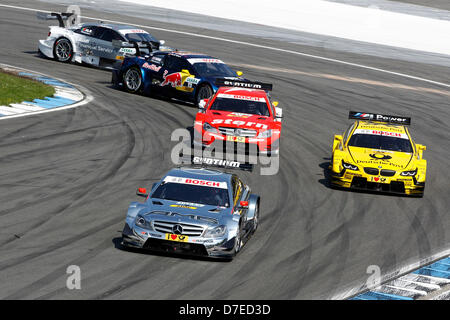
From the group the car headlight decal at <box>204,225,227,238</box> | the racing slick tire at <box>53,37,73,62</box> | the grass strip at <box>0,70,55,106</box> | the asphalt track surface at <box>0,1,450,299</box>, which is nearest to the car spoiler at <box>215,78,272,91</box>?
the asphalt track surface at <box>0,1,450,299</box>

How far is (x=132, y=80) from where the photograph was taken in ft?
87.8

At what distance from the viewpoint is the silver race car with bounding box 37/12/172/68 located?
28609 mm

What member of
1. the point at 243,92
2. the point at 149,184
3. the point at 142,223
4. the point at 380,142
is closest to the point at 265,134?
the point at 243,92

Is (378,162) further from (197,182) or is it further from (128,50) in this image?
(128,50)

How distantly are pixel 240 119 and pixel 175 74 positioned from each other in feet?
17.6

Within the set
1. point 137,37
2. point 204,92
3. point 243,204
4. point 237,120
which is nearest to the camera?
point 243,204

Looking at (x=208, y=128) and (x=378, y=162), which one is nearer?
(x=378, y=162)

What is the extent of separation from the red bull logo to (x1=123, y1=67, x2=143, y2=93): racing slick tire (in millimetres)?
1113

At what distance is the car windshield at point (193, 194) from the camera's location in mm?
13547

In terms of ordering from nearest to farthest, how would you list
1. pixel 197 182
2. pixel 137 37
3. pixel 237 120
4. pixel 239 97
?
pixel 197 182
pixel 237 120
pixel 239 97
pixel 137 37

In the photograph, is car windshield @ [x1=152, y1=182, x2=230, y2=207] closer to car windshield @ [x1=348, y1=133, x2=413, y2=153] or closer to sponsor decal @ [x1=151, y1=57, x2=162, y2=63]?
car windshield @ [x1=348, y1=133, x2=413, y2=153]

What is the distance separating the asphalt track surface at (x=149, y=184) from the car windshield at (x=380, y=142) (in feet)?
3.61

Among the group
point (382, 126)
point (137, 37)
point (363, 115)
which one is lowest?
point (382, 126)
